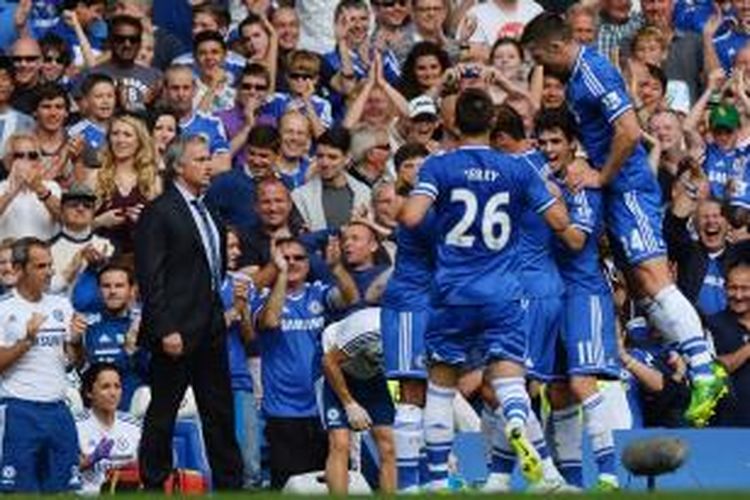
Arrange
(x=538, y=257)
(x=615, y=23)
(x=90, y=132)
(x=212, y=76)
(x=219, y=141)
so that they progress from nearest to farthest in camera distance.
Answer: (x=538, y=257)
(x=90, y=132)
(x=219, y=141)
(x=212, y=76)
(x=615, y=23)

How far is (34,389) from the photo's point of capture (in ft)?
80.6

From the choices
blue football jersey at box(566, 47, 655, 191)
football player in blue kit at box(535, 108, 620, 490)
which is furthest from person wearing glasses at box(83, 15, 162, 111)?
blue football jersey at box(566, 47, 655, 191)

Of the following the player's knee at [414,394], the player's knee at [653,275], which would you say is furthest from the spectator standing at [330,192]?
the player's knee at [653,275]

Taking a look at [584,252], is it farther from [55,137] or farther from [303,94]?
[303,94]

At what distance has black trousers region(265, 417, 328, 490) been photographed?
83.9 ft

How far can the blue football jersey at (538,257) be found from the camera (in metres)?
22.6

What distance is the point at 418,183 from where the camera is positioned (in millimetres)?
21938

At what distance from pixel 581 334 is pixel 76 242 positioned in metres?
5.10

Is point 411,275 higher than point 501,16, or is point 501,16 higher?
point 501,16

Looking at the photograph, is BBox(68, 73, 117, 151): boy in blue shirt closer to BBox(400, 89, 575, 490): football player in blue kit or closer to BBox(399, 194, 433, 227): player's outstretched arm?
BBox(400, 89, 575, 490): football player in blue kit

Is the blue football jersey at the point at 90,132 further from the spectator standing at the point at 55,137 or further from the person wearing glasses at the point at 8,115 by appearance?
the person wearing glasses at the point at 8,115

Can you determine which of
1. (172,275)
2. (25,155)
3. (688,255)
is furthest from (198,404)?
(688,255)

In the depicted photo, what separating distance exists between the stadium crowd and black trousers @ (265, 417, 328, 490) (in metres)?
0.02

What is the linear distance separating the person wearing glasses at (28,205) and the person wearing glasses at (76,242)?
0.47 feet
